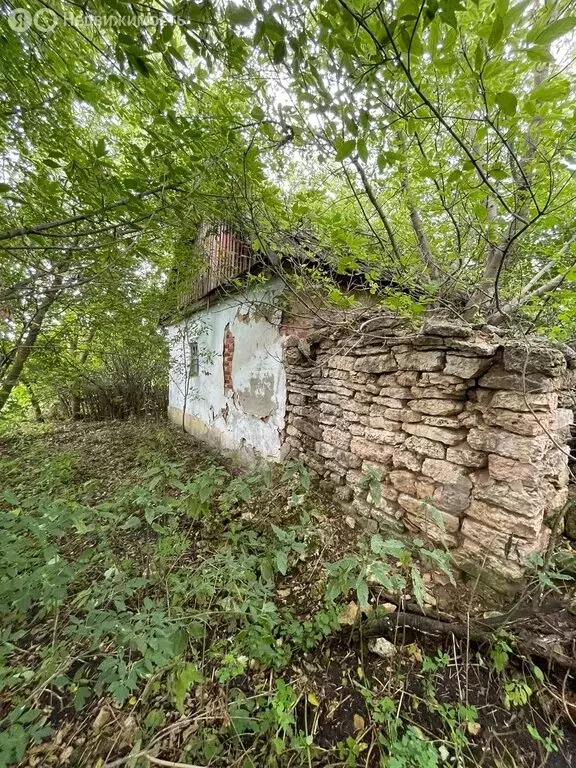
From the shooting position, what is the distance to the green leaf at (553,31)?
0.70 m

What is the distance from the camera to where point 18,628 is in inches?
73.7

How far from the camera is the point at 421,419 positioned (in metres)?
2.23

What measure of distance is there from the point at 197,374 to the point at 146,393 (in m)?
2.73

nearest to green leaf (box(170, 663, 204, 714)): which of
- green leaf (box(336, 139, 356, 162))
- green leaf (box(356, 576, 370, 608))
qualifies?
green leaf (box(356, 576, 370, 608))

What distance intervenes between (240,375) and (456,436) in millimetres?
3111

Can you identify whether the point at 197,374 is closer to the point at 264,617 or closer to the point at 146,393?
the point at 146,393

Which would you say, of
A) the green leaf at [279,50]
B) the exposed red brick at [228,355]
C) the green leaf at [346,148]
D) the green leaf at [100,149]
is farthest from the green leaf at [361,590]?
the exposed red brick at [228,355]

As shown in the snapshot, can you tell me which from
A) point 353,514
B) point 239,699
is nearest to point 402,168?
point 353,514

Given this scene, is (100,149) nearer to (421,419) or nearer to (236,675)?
(421,419)

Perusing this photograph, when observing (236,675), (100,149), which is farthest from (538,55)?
(236,675)

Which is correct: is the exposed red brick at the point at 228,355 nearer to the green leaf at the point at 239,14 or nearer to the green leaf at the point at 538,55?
the green leaf at the point at 239,14

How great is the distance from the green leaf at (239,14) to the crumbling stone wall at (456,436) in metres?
1.84

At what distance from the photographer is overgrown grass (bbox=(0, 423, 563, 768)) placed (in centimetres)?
128

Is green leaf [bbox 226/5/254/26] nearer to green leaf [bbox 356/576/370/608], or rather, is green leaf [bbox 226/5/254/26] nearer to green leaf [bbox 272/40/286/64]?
green leaf [bbox 272/40/286/64]
